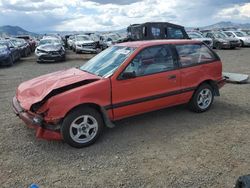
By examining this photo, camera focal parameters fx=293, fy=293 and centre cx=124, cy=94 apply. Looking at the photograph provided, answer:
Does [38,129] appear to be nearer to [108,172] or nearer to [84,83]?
[84,83]

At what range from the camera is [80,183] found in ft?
12.2

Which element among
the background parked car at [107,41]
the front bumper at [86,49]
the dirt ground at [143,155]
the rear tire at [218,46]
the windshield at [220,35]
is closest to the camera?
the dirt ground at [143,155]

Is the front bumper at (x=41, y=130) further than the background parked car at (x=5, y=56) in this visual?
No

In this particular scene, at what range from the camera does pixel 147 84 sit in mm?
5273

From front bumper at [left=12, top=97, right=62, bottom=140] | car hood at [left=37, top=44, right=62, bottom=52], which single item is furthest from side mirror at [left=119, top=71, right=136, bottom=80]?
car hood at [left=37, top=44, right=62, bottom=52]

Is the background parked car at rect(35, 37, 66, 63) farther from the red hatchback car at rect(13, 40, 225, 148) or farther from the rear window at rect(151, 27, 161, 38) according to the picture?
the red hatchback car at rect(13, 40, 225, 148)

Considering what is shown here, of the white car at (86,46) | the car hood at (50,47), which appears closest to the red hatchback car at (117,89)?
the car hood at (50,47)

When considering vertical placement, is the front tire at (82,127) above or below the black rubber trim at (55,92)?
below

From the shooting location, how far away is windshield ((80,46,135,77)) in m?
5.17

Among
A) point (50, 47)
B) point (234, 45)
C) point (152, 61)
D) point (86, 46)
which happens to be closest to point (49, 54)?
point (50, 47)

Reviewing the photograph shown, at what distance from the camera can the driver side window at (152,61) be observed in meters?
5.22

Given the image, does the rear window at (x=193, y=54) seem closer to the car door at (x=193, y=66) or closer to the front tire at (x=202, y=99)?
the car door at (x=193, y=66)

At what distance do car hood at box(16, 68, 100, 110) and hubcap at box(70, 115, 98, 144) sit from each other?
55 cm

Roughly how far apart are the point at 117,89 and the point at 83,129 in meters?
0.87
